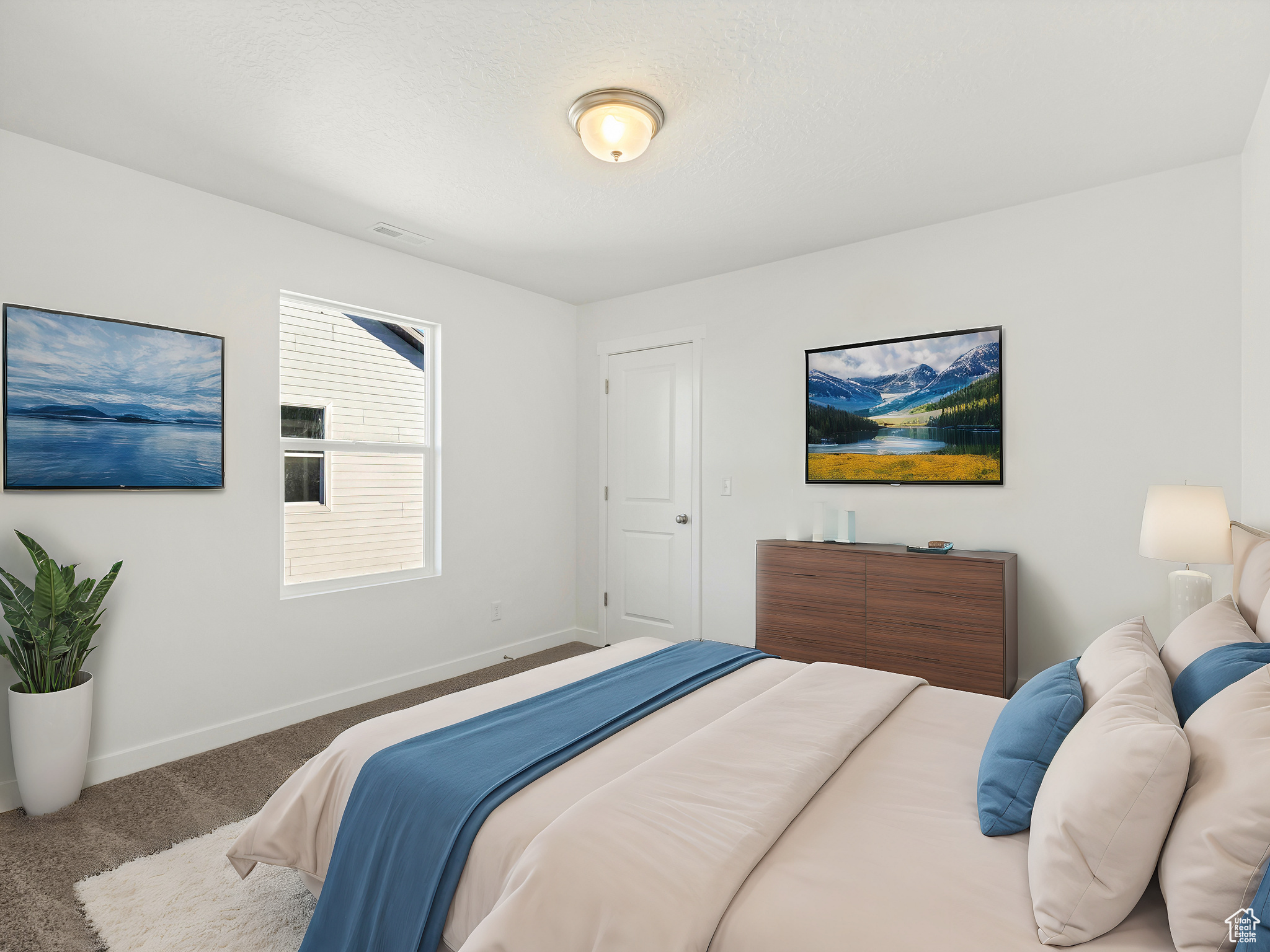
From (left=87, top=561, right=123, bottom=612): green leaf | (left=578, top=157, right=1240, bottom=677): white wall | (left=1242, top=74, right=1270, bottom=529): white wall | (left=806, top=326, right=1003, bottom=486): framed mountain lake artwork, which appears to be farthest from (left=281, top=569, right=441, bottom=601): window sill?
(left=1242, top=74, right=1270, bottom=529): white wall

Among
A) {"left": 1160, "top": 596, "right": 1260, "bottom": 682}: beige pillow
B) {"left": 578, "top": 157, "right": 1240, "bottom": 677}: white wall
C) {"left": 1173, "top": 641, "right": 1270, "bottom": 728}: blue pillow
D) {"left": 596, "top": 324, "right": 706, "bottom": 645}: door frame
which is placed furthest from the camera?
{"left": 596, "top": 324, "right": 706, "bottom": 645}: door frame

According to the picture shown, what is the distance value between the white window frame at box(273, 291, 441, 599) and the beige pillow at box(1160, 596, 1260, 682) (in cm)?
356

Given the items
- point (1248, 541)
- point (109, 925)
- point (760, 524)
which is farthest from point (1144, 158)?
point (109, 925)

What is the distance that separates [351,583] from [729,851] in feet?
10.2

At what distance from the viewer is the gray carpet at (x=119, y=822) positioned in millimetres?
1845

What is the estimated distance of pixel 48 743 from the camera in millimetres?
2391

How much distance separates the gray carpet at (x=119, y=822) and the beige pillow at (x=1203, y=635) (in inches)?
113

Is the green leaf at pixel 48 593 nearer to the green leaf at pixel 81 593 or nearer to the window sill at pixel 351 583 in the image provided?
the green leaf at pixel 81 593

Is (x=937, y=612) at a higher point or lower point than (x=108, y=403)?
lower

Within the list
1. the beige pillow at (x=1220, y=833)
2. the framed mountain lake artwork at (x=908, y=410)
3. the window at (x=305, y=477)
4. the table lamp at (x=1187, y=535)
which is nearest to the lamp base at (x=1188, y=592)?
the table lamp at (x=1187, y=535)

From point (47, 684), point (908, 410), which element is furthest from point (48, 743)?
point (908, 410)

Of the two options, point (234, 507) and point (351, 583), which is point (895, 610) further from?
point (234, 507)

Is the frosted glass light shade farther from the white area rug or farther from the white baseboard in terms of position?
the white baseboard

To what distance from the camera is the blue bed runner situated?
4.40 ft
